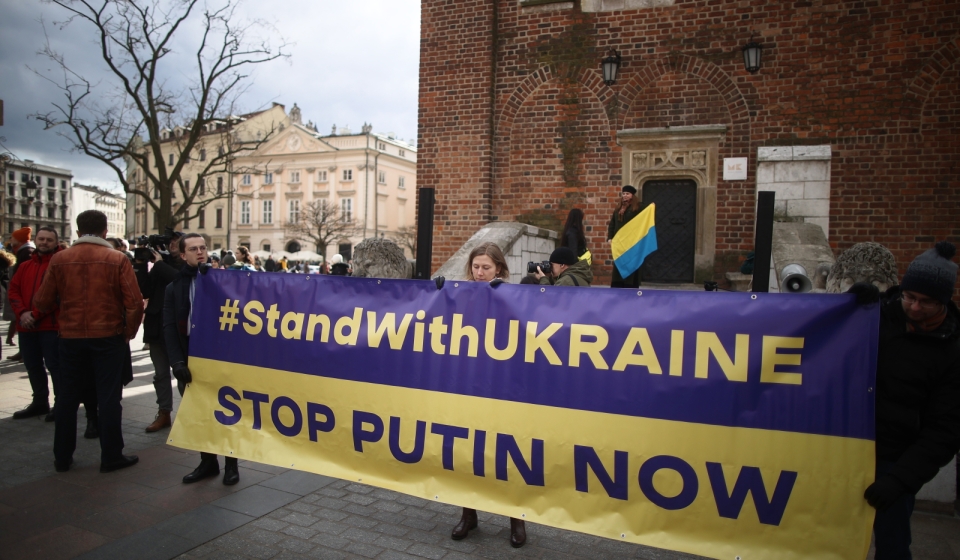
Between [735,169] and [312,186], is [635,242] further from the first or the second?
[312,186]

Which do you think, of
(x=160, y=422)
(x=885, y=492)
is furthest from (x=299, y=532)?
(x=885, y=492)

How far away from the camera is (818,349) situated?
106 inches

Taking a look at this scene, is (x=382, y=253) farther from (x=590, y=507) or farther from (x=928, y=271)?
(x=928, y=271)

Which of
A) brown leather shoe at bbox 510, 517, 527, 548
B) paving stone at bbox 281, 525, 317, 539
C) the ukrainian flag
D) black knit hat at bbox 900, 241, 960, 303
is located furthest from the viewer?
the ukrainian flag

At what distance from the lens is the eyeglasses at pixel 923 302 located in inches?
97.2

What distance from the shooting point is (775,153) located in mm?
8633

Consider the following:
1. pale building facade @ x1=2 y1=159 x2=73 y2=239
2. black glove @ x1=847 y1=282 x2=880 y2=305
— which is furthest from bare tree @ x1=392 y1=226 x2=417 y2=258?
pale building facade @ x1=2 y1=159 x2=73 y2=239

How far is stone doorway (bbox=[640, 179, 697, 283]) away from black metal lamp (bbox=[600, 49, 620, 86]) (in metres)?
1.73

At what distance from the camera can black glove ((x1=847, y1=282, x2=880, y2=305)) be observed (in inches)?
103

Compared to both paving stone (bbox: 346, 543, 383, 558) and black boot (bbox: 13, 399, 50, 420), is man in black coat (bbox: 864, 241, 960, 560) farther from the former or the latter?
black boot (bbox: 13, 399, 50, 420)

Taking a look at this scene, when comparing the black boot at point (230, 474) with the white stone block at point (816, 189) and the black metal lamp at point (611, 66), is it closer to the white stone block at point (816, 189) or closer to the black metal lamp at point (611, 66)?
Answer: the black metal lamp at point (611, 66)

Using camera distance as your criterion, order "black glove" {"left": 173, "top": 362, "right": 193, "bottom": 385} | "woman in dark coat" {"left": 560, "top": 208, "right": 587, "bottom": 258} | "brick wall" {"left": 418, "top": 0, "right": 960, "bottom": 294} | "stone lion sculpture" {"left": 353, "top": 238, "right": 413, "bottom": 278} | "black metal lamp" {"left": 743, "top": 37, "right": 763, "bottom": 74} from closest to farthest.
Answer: "black glove" {"left": 173, "top": 362, "right": 193, "bottom": 385} → "stone lion sculpture" {"left": 353, "top": 238, "right": 413, "bottom": 278} → "woman in dark coat" {"left": 560, "top": 208, "right": 587, "bottom": 258} → "brick wall" {"left": 418, "top": 0, "right": 960, "bottom": 294} → "black metal lamp" {"left": 743, "top": 37, "right": 763, "bottom": 74}

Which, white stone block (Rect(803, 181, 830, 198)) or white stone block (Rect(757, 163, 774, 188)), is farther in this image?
white stone block (Rect(757, 163, 774, 188))

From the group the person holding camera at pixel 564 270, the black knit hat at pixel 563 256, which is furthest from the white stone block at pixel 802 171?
the black knit hat at pixel 563 256
